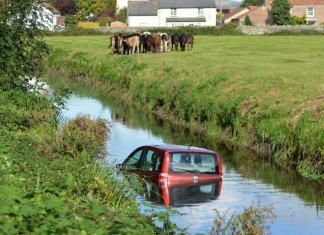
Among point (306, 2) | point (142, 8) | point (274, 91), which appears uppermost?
point (306, 2)

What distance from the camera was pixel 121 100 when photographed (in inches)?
1639

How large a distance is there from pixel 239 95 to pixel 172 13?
10124 cm

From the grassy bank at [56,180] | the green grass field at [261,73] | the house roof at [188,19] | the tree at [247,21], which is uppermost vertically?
the grassy bank at [56,180]

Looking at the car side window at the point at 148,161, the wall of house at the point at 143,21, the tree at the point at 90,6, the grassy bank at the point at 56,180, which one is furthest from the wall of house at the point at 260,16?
the car side window at the point at 148,161

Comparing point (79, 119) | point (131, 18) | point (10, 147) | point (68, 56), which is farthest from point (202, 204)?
point (131, 18)

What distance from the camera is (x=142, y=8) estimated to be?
13225 cm

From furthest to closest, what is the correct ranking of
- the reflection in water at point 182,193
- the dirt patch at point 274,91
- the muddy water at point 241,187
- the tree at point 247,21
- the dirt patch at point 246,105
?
the tree at point 247,21 < the dirt patch at point 274,91 < the dirt patch at point 246,105 < the reflection in water at point 182,193 < the muddy water at point 241,187

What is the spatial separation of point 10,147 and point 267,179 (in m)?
7.93

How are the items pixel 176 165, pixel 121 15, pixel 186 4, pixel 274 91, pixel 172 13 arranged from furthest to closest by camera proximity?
pixel 121 15, pixel 172 13, pixel 186 4, pixel 274 91, pixel 176 165

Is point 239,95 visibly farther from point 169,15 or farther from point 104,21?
point 104,21

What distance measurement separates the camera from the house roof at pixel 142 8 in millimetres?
131250

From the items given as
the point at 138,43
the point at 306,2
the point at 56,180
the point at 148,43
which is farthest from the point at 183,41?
the point at 306,2

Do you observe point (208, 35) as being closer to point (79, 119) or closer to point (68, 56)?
point (68, 56)

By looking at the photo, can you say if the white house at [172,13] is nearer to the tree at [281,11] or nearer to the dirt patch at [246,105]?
the tree at [281,11]
